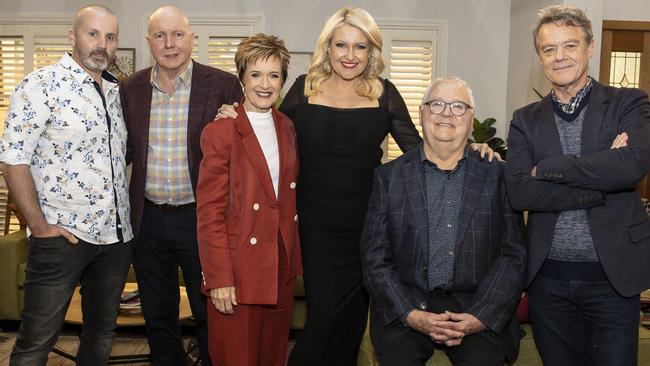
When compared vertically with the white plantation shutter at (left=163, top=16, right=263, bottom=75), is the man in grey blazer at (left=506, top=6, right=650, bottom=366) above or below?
below

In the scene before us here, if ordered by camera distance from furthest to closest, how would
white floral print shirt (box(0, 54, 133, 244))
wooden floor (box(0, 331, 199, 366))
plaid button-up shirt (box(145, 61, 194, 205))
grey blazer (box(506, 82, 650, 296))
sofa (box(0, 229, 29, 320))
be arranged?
1. sofa (box(0, 229, 29, 320))
2. wooden floor (box(0, 331, 199, 366))
3. plaid button-up shirt (box(145, 61, 194, 205))
4. white floral print shirt (box(0, 54, 133, 244))
5. grey blazer (box(506, 82, 650, 296))

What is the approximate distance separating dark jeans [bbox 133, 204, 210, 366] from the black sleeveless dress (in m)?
→ 0.48

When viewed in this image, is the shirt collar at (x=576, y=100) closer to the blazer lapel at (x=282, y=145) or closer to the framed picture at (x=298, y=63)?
the blazer lapel at (x=282, y=145)

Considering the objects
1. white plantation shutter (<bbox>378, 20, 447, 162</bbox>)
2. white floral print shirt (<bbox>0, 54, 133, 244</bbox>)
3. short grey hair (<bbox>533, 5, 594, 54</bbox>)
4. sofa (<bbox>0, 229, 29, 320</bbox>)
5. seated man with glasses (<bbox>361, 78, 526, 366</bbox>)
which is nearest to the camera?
short grey hair (<bbox>533, 5, 594, 54</bbox>)

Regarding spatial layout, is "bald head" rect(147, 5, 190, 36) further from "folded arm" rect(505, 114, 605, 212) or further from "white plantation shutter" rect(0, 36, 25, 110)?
"white plantation shutter" rect(0, 36, 25, 110)

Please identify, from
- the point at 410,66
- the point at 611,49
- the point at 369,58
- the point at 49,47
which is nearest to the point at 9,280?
the point at 49,47

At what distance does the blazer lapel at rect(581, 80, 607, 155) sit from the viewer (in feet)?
7.38

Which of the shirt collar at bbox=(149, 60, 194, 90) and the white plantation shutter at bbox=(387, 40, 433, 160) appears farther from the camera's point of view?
the white plantation shutter at bbox=(387, 40, 433, 160)

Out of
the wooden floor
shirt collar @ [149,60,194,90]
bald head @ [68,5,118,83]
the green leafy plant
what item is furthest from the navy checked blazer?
the green leafy plant

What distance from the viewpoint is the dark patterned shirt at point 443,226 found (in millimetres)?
2441

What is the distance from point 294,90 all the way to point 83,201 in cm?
98

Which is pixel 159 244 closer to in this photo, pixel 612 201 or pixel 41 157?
pixel 41 157

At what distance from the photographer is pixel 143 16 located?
6.52m

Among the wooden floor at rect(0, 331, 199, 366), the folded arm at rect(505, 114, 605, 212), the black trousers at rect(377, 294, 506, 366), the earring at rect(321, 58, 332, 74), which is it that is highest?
the earring at rect(321, 58, 332, 74)
